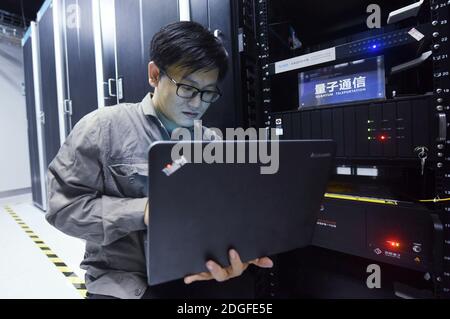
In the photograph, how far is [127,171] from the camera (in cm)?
72

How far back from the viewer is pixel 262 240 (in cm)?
58

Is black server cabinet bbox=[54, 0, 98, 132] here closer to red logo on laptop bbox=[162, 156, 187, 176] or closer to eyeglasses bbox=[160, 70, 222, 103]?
eyeglasses bbox=[160, 70, 222, 103]

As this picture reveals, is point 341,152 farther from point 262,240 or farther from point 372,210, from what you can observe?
point 262,240

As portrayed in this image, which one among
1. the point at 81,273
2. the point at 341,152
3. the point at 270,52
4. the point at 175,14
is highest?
the point at 175,14

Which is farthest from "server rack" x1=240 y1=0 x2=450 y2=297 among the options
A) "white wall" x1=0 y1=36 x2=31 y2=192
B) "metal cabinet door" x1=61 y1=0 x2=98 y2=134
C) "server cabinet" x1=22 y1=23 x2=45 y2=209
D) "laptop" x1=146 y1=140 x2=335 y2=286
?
"white wall" x1=0 y1=36 x2=31 y2=192

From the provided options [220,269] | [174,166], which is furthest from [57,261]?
[174,166]

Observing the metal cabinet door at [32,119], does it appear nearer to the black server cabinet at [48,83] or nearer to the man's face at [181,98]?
the black server cabinet at [48,83]

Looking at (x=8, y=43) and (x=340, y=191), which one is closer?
(x=340, y=191)

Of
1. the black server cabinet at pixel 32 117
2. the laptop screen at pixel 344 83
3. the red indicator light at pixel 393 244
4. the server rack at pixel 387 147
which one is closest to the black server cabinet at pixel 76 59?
the black server cabinet at pixel 32 117

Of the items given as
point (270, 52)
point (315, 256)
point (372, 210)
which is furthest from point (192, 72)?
point (315, 256)

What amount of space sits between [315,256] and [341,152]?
0.40 meters

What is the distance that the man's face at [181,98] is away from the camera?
768 mm

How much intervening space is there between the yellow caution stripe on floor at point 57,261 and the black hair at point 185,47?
1437mm

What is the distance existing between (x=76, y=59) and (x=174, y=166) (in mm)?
2328
